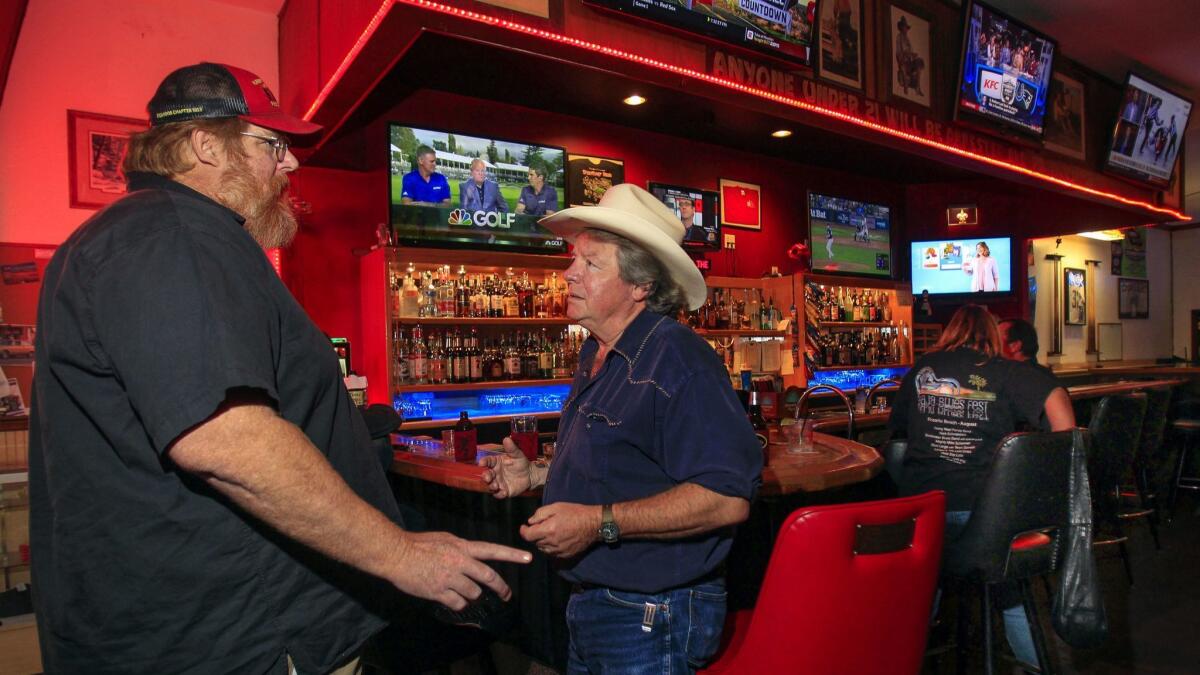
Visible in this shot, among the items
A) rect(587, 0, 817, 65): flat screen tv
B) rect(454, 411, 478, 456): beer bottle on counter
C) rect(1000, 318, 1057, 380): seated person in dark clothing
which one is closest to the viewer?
rect(454, 411, 478, 456): beer bottle on counter

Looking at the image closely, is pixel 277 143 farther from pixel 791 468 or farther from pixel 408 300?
pixel 408 300

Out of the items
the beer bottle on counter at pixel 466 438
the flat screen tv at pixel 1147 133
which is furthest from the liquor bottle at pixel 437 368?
the flat screen tv at pixel 1147 133

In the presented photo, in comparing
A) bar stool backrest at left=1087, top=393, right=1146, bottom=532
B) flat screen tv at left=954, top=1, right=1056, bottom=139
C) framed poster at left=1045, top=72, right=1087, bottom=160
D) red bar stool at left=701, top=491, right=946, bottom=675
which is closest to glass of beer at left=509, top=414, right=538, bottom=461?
red bar stool at left=701, top=491, right=946, bottom=675

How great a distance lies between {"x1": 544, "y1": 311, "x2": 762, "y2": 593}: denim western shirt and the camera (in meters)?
1.52

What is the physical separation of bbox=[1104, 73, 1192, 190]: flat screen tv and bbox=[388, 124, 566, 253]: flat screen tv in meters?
6.26

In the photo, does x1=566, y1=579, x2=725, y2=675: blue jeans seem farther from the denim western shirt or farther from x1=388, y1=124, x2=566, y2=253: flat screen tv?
x1=388, y1=124, x2=566, y2=253: flat screen tv

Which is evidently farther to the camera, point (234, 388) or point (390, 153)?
point (390, 153)

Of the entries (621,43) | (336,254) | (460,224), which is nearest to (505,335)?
(460,224)

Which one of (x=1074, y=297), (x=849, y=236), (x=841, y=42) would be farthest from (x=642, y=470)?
(x=1074, y=297)

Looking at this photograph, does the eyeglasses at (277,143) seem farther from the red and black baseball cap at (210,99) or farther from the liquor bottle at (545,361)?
the liquor bottle at (545,361)

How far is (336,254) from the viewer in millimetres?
5414

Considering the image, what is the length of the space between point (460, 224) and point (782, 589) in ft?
13.7

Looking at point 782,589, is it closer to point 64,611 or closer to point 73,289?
point 64,611

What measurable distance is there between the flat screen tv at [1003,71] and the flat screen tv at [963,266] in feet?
6.21
